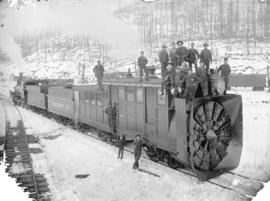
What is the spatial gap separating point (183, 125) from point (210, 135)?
1.28 meters

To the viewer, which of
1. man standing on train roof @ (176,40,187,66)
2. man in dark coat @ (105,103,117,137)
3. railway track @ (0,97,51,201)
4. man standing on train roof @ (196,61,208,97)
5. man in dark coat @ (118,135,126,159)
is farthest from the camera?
man in dark coat @ (105,103,117,137)

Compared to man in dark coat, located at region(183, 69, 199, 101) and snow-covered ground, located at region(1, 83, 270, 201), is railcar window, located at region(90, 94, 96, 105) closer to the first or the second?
snow-covered ground, located at region(1, 83, 270, 201)

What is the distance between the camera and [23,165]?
12.8m

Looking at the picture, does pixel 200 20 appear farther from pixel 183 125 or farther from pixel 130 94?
pixel 183 125

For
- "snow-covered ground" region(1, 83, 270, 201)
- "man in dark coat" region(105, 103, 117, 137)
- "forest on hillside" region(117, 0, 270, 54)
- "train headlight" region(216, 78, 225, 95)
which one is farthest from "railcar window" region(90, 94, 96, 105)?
"forest on hillside" region(117, 0, 270, 54)

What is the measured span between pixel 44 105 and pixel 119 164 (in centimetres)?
1523

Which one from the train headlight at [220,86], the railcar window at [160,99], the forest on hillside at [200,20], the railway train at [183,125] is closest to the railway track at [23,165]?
the railway train at [183,125]

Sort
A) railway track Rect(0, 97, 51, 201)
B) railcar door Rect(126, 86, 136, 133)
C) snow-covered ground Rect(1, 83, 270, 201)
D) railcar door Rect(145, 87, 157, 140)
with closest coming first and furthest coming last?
snow-covered ground Rect(1, 83, 270, 201)
railway track Rect(0, 97, 51, 201)
railcar door Rect(145, 87, 157, 140)
railcar door Rect(126, 86, 136, 133)

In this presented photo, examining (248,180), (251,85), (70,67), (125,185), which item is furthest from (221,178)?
(70,67)

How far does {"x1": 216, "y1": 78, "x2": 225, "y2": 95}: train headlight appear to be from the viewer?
426 inches

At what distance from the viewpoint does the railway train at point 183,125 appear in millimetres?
10102

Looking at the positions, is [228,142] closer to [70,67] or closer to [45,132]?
[45,132]

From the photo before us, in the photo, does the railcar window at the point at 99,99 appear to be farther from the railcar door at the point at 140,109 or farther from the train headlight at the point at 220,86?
the train headlight at the point at 220,86

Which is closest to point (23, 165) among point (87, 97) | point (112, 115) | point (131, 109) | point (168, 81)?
point (112, 115)
